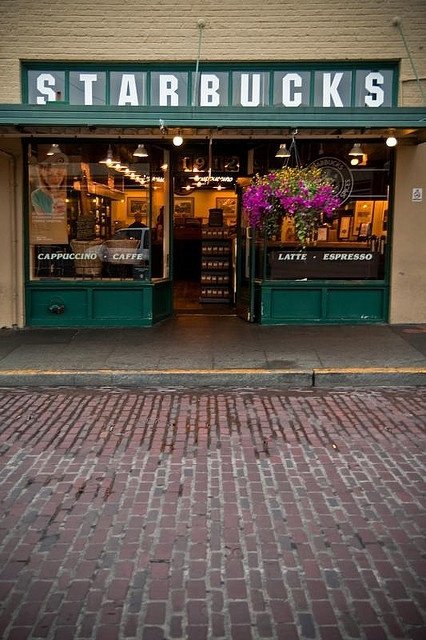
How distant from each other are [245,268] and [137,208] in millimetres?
2261

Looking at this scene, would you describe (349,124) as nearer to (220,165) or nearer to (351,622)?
(220,165)

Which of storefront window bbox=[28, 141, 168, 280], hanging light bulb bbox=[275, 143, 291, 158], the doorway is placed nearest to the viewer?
hanging light bulb bbox=[275, 143, 291, 158]

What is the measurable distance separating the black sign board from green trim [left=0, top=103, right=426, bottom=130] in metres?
2.85

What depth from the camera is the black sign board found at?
11.7m

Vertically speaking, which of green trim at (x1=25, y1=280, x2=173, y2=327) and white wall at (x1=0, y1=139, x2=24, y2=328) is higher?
white wall at (x1=0, y1=139, x2=24, y2=328)

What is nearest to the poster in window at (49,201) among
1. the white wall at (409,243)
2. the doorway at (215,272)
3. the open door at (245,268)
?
the doorway at (215,272)

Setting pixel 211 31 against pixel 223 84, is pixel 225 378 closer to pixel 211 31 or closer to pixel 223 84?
pixel 223 84

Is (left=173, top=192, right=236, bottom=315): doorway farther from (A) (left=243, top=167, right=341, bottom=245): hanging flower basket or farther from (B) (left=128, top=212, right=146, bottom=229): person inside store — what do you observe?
(A) (left=243, top=167, right=341, bottom=245): hanging flower basket

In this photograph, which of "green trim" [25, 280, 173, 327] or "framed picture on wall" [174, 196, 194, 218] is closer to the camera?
"green trim" [25, 280, 173, 327]

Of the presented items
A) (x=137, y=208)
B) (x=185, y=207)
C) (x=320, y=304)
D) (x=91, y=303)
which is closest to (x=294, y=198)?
(x=320, y=304)

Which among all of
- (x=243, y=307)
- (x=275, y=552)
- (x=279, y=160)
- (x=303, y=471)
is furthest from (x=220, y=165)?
(x=275, y=552)

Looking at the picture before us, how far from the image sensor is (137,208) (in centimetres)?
1173

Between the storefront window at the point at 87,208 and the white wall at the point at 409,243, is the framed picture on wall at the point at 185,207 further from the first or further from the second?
the white wall at the point at 409,243

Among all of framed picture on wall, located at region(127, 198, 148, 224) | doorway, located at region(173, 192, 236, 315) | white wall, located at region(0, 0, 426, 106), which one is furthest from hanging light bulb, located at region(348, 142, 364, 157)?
doorway, located at region(173, 192, 236, 315)
